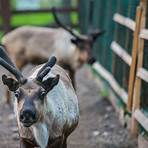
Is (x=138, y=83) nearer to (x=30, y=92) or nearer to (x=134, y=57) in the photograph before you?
(x=134, y=57)

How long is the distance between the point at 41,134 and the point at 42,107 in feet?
0.85

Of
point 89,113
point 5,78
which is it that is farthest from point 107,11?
point 5,78

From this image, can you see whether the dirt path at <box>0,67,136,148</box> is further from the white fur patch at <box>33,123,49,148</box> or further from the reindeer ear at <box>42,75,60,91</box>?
the reindeer ear at <box>42,75,60,91</box>

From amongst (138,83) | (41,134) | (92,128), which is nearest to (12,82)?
(41,134)

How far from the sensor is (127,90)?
7.04 metres

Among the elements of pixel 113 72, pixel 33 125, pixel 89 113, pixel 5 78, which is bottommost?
pixel 89 113

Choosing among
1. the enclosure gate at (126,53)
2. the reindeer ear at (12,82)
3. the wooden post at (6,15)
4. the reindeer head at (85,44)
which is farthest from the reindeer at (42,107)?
the wooden post at (6,15)

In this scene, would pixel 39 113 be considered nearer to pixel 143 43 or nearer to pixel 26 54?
pixel 143 43

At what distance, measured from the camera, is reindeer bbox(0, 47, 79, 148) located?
4418mm

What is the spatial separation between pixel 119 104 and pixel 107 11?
6.04 ft

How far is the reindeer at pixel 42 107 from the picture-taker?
14.5 ft

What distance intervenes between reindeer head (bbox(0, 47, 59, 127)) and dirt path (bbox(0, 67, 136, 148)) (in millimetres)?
1795

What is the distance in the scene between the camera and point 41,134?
15.3ft

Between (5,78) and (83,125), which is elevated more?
(5,78)
